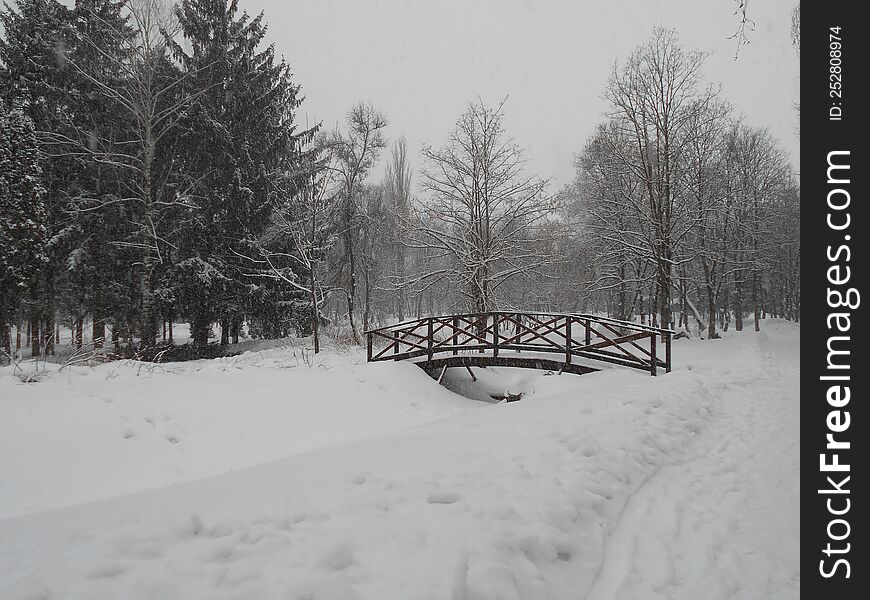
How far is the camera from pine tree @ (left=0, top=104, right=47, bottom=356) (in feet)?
49.4

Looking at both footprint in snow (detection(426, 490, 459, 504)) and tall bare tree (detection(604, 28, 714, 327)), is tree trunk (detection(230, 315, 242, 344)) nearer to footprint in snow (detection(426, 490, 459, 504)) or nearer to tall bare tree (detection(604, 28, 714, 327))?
footprint in snow (detection(426, 490, 459, 504))

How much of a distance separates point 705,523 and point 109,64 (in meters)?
23.5

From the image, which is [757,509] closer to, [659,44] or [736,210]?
[659,44]

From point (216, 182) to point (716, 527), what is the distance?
19.5m

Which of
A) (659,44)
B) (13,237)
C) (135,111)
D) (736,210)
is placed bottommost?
(13,237)

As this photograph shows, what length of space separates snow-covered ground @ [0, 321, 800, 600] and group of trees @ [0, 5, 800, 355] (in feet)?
33.1

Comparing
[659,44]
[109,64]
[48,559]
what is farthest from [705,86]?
[109,64]

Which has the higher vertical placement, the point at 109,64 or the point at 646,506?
the point at 109,64

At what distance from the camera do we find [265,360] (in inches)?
488

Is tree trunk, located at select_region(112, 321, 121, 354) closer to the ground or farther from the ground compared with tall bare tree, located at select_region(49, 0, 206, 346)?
closer to the ground

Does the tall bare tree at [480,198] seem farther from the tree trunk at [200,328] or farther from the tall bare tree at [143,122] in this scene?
the tall bare tree at [143,122]

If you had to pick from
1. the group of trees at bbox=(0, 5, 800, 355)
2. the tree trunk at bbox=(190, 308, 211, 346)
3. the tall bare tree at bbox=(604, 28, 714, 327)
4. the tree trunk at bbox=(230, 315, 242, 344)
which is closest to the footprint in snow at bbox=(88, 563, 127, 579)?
the group of trees at bbox=(0, 5, 800, 355)

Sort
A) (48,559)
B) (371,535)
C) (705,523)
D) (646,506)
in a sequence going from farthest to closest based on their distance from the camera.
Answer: (646,506), (705,523), (371,535), (48,559)
